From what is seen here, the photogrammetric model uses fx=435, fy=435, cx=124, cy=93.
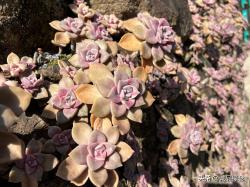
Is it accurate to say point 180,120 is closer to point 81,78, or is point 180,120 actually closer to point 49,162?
point 81,78

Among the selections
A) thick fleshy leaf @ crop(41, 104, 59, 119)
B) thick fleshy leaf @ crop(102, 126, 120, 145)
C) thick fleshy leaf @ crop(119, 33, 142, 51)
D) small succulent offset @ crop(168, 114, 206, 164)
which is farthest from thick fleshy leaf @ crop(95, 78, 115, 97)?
small succulent offset @ crop(168, 114, 206, 164)

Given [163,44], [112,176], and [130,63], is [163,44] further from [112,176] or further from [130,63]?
[112,176]

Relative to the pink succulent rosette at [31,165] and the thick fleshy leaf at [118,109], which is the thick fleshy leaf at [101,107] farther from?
the pink succulent rosette at [31,165]

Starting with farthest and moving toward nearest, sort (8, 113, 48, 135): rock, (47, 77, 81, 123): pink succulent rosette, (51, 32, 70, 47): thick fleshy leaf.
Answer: (51, 32, 70, 47): thick fleshy leaf, (47, 77, 81, 123): pink succulent rosette, (8, 113, 48, 135): rock

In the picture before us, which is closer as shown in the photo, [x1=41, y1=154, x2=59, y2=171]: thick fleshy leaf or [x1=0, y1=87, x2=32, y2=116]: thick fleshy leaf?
[x1=0, y1=87, x2=32, y2=116]: thick fleshy leaf

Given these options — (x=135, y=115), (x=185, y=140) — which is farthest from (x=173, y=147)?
(x=135, y=115)

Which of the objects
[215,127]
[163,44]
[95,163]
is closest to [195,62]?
[215,127]

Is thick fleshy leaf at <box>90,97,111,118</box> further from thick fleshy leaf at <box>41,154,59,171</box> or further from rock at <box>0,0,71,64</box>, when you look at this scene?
rock at <box>0,0,71,64</box>
